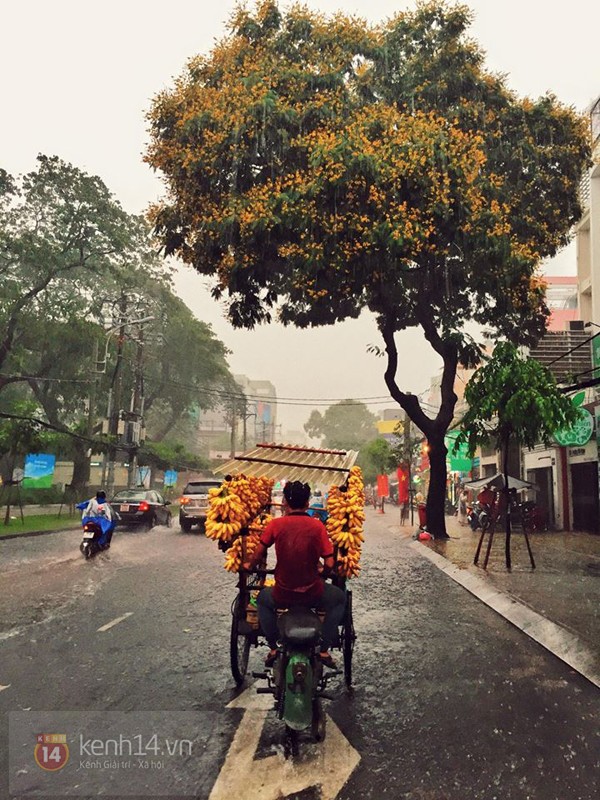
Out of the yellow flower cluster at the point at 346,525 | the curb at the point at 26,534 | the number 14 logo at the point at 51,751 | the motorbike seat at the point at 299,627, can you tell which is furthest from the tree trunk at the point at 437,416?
the number 14 logo at the point at 51,751

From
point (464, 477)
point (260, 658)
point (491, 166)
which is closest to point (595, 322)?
point (491, 166)

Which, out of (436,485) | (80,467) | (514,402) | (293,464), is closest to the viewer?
(293,464)

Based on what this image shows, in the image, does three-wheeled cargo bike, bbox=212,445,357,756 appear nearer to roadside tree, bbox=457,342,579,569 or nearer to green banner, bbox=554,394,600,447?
roadside tree, bbox=457,342,579,569

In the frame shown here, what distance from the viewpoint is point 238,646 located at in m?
5.78

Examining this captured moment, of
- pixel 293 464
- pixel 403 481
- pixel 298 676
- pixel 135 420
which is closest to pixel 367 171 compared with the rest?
pixel 293 464

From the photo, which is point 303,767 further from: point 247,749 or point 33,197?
point 33,197

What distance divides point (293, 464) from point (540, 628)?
421 centimetres

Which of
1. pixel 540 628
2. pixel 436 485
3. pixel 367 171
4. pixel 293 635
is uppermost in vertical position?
pixel 367 171

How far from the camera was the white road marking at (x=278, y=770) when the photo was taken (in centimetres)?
361

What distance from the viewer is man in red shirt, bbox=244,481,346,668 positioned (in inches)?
182

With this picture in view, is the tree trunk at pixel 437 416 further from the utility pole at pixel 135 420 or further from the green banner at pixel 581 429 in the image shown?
the utility pole at pixel 135 420

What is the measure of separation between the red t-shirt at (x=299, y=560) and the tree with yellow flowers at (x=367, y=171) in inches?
487

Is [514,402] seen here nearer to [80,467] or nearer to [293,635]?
[293,635]

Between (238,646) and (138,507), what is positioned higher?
(238,646)
